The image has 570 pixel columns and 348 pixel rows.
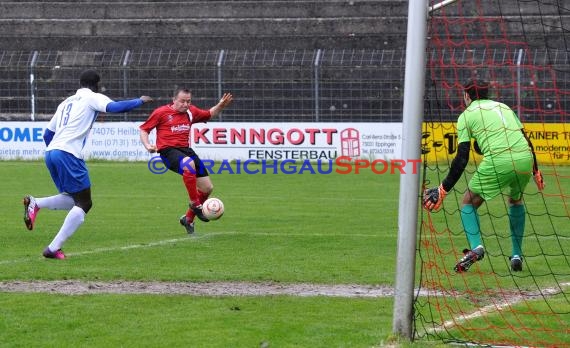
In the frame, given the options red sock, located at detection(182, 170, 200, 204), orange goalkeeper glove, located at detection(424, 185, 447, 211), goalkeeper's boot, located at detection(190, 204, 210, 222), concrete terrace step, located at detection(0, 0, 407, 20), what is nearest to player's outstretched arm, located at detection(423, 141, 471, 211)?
orange goalkeeper glove, located at detection(424, 185, 447, 211)

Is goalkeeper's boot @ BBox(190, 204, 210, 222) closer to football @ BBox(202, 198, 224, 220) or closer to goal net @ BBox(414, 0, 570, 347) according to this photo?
football @ BBox(202, 198, 224, 220)

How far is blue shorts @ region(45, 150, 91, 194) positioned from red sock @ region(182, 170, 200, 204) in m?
2.47

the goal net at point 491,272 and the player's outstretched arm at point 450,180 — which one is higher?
the player's outstretched arm at point 450,180

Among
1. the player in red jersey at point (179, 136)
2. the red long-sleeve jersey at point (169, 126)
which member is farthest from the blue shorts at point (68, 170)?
the red long-sleeve jersey at point (169, 126)

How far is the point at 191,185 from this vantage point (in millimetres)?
13828

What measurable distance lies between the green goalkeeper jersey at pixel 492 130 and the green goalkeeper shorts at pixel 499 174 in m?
0.05

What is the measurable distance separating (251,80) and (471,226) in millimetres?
20820

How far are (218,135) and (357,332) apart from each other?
2164cm

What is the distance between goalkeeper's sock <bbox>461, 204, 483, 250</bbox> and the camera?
10.2 meters

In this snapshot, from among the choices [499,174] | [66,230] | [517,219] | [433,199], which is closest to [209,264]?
[66,230]

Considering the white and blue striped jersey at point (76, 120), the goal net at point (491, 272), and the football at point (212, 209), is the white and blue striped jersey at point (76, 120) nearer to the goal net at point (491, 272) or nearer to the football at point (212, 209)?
the football at point (212, 209)

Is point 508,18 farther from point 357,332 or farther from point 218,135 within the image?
point 357,332

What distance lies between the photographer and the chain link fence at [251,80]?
2991 cm

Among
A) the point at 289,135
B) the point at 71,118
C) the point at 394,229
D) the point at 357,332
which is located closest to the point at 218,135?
the point at 289,135
